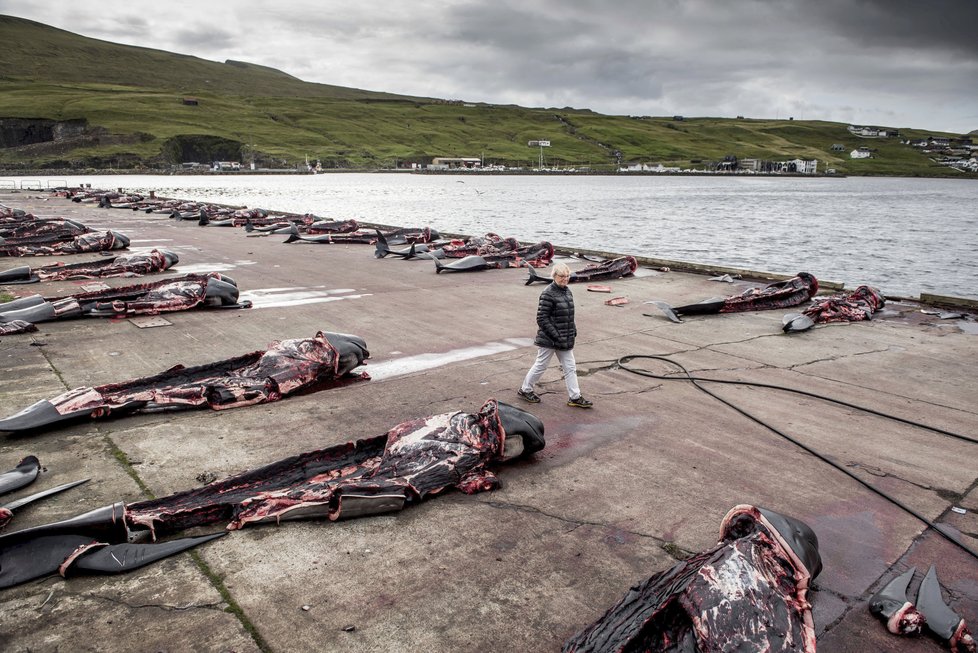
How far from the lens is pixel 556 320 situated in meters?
8.84

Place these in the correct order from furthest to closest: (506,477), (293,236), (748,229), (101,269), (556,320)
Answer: (748,229) < (293,236) < (101,269) < (556,320) < (506,477)

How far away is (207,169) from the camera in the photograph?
14112 centimetres

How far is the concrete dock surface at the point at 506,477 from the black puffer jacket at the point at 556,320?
0.89 meters

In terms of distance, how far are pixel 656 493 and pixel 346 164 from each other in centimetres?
17025

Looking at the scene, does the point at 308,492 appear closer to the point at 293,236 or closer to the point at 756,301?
the point at 756,301

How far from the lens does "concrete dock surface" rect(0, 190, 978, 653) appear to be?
4586mm

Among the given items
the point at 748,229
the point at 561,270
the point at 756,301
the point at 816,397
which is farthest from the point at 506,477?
the point at 748,229

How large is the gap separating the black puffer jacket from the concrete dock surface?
889 mm

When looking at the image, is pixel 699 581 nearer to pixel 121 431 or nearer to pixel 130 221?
pixel 121 431

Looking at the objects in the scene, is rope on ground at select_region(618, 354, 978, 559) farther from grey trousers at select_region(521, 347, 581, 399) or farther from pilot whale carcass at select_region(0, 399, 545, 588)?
pilot whale carcass at select_region(0, 399, 545, 588)

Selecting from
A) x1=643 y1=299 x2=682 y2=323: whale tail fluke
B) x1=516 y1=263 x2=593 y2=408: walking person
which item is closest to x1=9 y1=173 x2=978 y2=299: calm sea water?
x1=643 y1=299 x2=682 y2=323: whale tail fluke

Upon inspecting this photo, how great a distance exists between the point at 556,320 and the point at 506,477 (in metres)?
2.69

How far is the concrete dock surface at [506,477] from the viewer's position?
15.0 ft

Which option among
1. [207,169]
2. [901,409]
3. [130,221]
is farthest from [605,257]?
[207,169]
